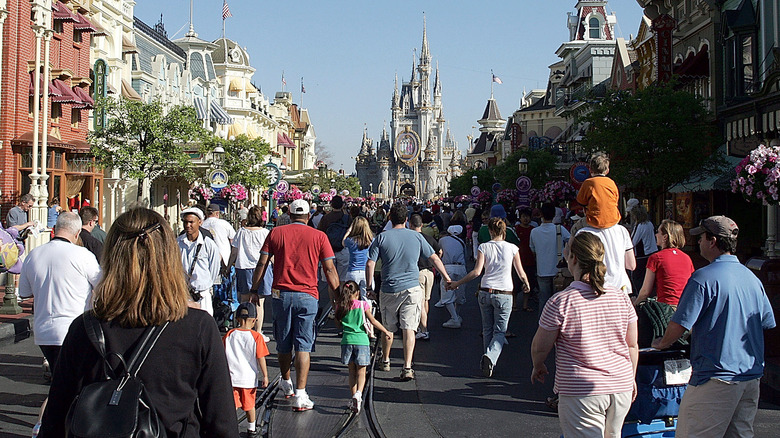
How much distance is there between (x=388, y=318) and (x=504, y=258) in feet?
4.88

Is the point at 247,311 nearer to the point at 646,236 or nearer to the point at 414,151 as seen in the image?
the point at 646,236

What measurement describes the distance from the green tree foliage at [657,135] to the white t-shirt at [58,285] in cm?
1801

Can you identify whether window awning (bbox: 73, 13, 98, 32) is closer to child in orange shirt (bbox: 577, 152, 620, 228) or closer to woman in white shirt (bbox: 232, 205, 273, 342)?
woman in white shirt (bbox: 232, 205, 273, 342)

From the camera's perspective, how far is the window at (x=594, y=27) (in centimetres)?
5569

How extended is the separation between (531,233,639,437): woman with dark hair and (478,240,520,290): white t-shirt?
14.8ft

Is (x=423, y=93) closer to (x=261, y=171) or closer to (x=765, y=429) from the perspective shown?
(x=261, y=171)

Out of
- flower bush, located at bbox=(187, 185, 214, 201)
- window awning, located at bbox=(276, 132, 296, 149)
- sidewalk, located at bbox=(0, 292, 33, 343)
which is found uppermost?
window awning, located at bbox=(276, 132, 296, 149)

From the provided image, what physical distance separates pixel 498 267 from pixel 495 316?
1.83 feet

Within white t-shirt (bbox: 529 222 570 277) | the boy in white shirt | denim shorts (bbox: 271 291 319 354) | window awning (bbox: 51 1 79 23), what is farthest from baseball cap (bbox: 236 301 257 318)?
window awning (bbox: 51 1 79 23)

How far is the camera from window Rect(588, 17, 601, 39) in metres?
55.7

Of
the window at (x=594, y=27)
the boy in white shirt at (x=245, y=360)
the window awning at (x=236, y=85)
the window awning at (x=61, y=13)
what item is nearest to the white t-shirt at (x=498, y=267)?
the boy in white shirt at (x=245, y=360)

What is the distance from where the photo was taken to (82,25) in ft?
89.0

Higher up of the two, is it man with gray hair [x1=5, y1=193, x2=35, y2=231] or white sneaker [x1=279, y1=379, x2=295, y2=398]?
man with gray hair [x1=5, y1=193, x2=35, y2=231]

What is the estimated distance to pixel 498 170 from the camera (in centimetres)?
5028
